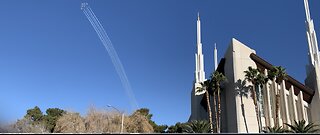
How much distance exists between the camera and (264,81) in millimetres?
46000

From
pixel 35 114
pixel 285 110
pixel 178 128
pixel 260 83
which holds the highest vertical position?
pixel 260 83

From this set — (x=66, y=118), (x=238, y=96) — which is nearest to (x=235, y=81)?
(x=238, y=96)

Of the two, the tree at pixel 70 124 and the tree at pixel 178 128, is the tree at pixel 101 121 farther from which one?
the tree at pixel 178 128

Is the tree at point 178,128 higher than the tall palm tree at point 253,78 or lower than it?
lower

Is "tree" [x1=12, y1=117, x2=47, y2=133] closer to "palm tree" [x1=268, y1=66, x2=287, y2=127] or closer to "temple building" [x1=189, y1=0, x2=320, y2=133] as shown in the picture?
"temple building" [x1=189, y1=0, x2=320, y2=133]

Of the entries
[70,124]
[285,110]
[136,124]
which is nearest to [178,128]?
[136,124]

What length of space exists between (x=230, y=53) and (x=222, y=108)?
26.9ft

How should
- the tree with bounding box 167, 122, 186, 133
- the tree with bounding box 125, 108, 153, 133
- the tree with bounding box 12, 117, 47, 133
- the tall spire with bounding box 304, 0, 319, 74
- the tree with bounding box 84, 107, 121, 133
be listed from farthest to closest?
the tall spire with bounding box 304, 0, 319, 74 → the tree with bounding box 12, 117, 47, 133 → the tree with bounding box 125, 108, 153, 133 → the tree with bounding box 167, 122, 186, 133 → the tree with bounding box 84, 107, 121, 133

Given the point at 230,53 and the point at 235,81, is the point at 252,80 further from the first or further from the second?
the point at 230,53

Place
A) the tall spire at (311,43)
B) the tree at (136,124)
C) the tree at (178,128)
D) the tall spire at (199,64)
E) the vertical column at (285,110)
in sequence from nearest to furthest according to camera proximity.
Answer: the vertical column at (285,110) → the tree at (178,128) → the tree at (136,124) → the tall spire at (311,43) → the tall spire at (199,64)

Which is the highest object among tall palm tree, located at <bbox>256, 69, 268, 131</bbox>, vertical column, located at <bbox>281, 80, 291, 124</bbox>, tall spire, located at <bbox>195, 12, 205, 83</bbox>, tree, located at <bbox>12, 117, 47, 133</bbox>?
tall spire, located at <bbox>195, 12, 205, 83</bbox>

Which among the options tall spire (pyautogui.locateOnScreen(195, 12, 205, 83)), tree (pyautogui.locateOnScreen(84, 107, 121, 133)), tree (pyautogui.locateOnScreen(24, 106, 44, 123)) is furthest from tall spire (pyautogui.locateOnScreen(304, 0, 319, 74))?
tree (pyautogui.locateOnScreen(24, 106, 44, 123))

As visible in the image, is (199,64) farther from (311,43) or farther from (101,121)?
(101,121)

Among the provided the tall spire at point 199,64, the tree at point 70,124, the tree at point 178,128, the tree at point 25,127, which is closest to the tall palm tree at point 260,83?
the tree at point 178,128
